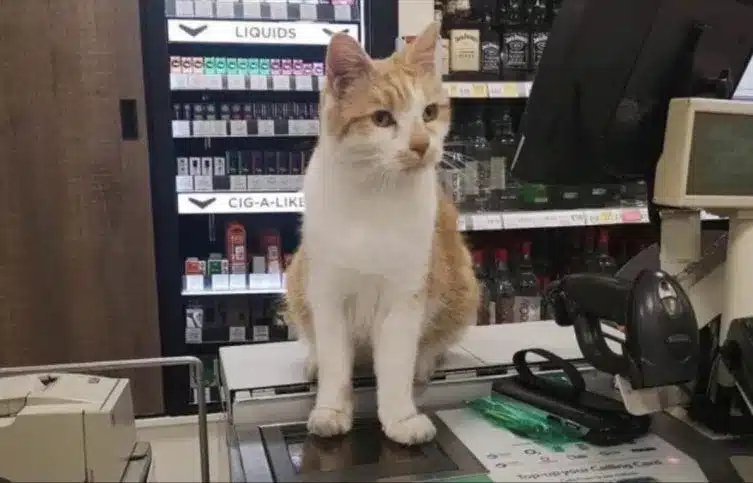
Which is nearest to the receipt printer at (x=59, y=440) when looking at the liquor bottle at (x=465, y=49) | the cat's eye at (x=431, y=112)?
the cat's eye at (x=431, y=112)

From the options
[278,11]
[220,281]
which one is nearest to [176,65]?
[278,11]

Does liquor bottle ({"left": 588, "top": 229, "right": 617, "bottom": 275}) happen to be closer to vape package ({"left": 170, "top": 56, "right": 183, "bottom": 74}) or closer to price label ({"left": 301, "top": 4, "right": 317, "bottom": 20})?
price label ({"left": 301, "top": 4, "right": 317, "bottom": 20})

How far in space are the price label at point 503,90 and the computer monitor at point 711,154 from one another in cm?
161

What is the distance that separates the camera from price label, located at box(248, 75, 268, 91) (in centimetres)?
268

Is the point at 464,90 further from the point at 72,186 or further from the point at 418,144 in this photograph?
the point at 418,144

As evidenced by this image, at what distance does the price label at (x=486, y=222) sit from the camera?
2.66 m

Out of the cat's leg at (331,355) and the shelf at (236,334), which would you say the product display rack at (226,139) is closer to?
the shelf at (236,334)

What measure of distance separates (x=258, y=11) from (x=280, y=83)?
26cm

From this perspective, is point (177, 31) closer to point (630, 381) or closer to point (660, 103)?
point (660, 103)

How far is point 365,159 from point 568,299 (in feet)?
1.29

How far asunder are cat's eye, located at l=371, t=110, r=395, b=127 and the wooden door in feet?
5.17

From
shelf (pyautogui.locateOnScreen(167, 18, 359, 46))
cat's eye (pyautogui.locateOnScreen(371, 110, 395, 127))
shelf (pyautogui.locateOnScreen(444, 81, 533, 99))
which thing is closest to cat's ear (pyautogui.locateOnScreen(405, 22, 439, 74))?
cat's eye (pyautogui.locateOnScreen(371, 110, 395, 127))

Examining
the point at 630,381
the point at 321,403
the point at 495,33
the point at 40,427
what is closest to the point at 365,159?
the point at 321,403

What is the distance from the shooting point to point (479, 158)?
116 inches
